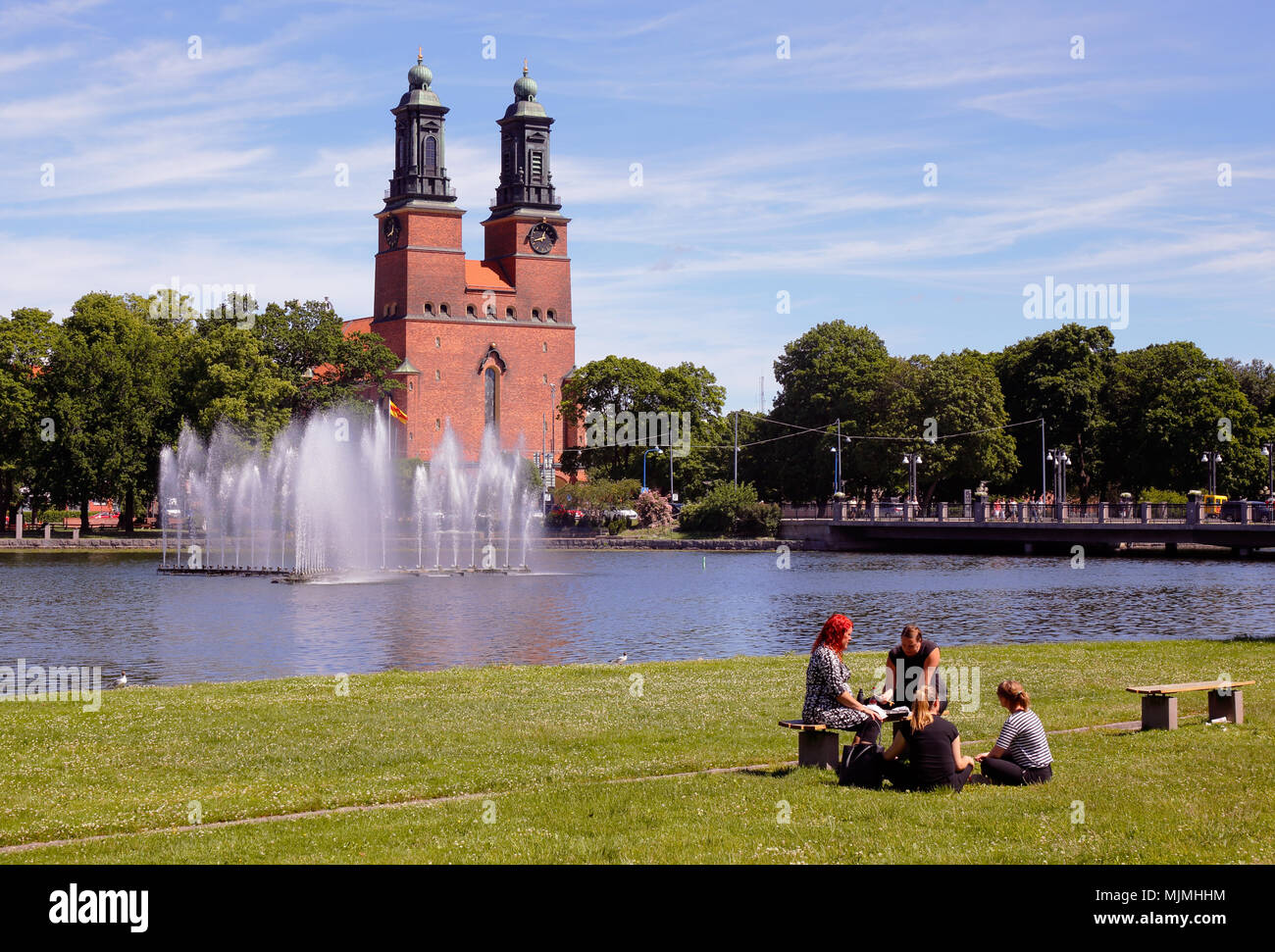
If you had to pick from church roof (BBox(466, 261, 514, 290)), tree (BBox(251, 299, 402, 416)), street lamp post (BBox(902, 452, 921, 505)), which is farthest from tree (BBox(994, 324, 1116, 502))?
church roof (BBox(466, 261, 514, 290))

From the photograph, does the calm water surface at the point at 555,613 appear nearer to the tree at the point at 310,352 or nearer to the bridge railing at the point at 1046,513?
the bridge railing at the point at 1046,513

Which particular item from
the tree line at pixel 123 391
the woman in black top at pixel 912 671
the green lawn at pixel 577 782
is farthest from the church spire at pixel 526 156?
the woman in black top at pixel 912 671

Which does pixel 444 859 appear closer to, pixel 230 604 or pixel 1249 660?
pixel 1249 660

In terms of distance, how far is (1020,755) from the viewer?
38.9ft

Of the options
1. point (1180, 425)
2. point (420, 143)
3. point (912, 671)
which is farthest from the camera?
point (420, 143)

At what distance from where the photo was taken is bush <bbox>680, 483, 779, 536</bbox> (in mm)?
95250

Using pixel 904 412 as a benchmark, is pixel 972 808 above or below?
below

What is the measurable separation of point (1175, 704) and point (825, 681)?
422 centimetres

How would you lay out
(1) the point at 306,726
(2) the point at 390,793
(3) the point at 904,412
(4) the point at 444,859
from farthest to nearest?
1. (3) the point at 904,412
2. (1) the point at 306,726
3. (2) the point at 390,793
4. (4) the point at 444,859

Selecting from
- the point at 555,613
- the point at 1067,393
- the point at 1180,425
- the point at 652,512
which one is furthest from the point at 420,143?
the point at 555,613

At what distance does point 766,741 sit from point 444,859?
5623 mm

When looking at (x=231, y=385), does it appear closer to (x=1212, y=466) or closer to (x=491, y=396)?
(x=491, y=396)
